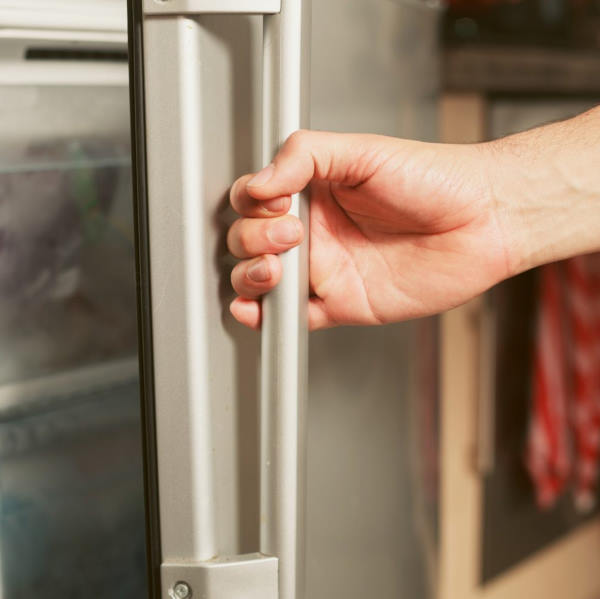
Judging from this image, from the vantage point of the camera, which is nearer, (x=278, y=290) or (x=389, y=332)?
(x=278, y=290)

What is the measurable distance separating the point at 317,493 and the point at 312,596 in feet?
0.32

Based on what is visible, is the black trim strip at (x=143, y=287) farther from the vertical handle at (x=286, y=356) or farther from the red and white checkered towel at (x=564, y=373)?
the red and white checkered towel at (x=564, y=373)

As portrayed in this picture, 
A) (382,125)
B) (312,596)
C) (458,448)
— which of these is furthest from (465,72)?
(312,596)

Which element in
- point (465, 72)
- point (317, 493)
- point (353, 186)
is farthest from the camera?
point (465, 72)

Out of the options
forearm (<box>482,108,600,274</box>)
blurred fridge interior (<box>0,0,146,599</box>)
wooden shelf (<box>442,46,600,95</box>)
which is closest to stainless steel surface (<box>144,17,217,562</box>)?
blurred fridge interior (<box>0,0,146,599</box>)

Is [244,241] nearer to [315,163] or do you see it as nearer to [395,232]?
[315,163]

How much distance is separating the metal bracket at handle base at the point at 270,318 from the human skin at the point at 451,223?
148 millimetres

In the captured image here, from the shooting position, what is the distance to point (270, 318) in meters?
0.55

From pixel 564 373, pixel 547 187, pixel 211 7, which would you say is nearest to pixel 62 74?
pixel 211 7

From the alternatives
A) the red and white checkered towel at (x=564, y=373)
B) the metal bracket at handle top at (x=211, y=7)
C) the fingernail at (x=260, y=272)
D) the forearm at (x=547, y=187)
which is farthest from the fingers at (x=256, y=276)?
the red and white checkered towel at (x=564, y=373)

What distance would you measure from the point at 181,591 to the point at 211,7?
1.21ft

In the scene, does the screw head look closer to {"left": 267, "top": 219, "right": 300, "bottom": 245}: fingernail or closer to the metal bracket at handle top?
{"left": 267, "top": 219, "right": 300, "bottom": 245}: fingernail

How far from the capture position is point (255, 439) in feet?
2.04

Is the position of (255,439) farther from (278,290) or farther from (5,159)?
(5,159)
